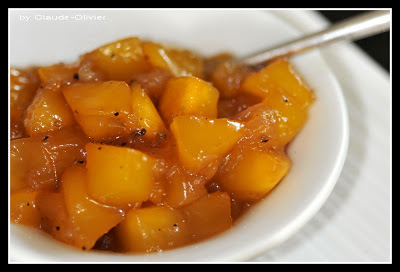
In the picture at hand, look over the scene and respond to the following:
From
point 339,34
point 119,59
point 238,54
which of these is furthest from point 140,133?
point 339,34

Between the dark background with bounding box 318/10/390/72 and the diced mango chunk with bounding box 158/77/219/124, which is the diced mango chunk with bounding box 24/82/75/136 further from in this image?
the dark background with bounding box 318/10/390/72

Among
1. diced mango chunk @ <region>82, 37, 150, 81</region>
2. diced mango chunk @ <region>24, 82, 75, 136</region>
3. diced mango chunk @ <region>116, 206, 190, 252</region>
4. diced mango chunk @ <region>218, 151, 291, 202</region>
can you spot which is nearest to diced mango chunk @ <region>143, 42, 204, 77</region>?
diced mango chunk @ <region>82, 37, 150, 81</region>

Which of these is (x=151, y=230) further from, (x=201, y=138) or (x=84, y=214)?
(x=201, y=138)

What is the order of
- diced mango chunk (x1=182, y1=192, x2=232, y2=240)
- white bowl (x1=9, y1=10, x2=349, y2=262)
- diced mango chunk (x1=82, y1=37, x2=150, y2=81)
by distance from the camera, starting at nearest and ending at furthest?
white bowl (x1=9, y1=10, x2=349, y2=262) < diced mango chunk (x1=182, y1=192, x2=232, y2=240) < diced mango chunk (x1=82, y1=37, x2=150, y2=81)

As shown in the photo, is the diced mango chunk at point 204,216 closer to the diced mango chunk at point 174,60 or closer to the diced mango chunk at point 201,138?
the diced mango chunk at point 201,138

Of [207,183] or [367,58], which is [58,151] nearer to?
[207,183]

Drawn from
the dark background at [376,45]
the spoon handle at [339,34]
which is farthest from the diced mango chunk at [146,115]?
the dark background at [376,45]

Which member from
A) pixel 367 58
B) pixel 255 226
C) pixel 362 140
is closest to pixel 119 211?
pixel 255 226
